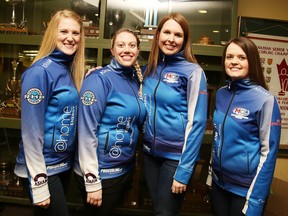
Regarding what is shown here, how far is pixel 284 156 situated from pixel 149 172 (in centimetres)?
179

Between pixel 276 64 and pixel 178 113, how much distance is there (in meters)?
1.66

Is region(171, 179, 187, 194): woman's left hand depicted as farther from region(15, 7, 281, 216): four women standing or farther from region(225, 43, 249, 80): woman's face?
region(225, 43, 249, 80): woman's face

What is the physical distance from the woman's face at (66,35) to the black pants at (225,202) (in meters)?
0.99

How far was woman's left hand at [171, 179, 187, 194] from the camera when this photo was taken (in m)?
1.53

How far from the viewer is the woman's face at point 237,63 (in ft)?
4.91

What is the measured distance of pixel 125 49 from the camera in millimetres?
1572

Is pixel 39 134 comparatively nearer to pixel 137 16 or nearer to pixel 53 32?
pixel 53 32

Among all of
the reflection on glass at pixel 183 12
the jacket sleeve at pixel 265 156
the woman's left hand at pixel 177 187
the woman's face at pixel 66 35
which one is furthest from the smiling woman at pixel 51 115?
the reflection on glass at pixel 183 12

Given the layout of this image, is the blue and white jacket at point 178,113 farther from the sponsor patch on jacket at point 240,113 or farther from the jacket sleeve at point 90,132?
the jacket sleeve at point 90,132

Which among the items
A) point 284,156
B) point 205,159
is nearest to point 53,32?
point 205,159

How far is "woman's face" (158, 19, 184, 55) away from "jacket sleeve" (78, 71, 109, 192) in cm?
43

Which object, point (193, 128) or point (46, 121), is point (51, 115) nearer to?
point (46, 121)

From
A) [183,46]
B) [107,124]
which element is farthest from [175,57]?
[107,124]

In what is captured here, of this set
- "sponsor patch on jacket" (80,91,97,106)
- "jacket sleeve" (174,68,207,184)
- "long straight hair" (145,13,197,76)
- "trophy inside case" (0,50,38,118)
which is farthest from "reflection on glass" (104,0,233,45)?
"sponsor patch on jacket" (80,91,97,106)
